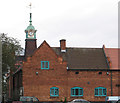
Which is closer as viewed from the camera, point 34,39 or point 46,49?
point 46,49

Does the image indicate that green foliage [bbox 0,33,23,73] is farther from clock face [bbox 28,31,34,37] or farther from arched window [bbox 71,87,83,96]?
arched window [bbox 71,87,83,96]

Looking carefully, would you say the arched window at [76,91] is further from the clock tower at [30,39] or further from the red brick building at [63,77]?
the clock tower at [30,39]

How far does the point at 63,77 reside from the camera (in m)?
56.5

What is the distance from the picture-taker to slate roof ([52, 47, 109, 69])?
58.4 m

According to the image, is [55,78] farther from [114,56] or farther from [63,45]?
[114,56]

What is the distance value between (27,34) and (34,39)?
1.68 m

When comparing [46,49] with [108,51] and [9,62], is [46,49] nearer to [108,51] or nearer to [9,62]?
[9,62]

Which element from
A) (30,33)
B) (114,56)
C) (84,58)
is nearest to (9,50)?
(30,33)

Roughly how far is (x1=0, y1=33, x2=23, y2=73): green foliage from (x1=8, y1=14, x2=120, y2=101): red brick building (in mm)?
3005

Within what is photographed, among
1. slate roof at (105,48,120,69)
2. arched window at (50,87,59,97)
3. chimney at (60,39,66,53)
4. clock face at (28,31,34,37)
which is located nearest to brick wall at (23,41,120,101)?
arched window at (50,87,59,97)

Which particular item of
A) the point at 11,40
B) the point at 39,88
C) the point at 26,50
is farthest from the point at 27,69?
the point at 26,50

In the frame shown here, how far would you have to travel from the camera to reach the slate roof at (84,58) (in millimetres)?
58438

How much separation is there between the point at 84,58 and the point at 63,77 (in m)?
6.18

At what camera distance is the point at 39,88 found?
55.5 meters
